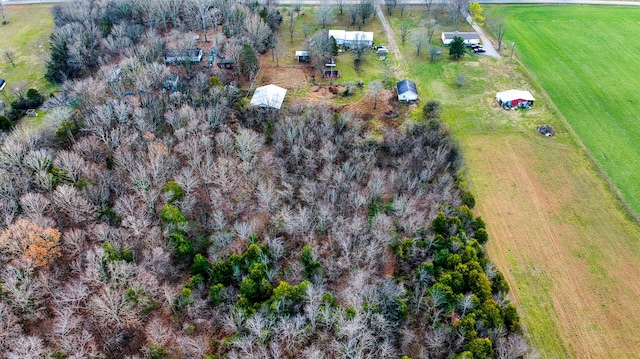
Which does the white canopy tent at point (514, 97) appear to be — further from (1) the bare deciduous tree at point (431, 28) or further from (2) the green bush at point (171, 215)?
(2) the green bush at point (171, 215)

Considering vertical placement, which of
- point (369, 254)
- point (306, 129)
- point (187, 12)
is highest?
point (187, 12)

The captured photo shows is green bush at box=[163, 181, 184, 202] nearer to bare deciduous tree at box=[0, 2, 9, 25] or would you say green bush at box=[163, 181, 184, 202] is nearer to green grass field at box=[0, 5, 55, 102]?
green grass field at box=[0, 5, 55, 102]

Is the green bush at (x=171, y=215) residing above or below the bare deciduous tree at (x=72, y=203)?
below

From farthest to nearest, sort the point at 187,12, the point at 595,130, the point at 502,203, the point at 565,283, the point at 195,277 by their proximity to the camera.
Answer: the point at 187,12
the point at 595,130
the point at 502,203
the point at 565,283
the point at 195,277

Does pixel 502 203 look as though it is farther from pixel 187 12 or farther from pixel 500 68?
pixel 187 12

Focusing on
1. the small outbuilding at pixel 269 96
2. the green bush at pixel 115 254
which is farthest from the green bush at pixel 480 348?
the small outbuilding at pixel 269 96

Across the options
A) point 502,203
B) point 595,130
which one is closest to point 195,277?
point 502,203
